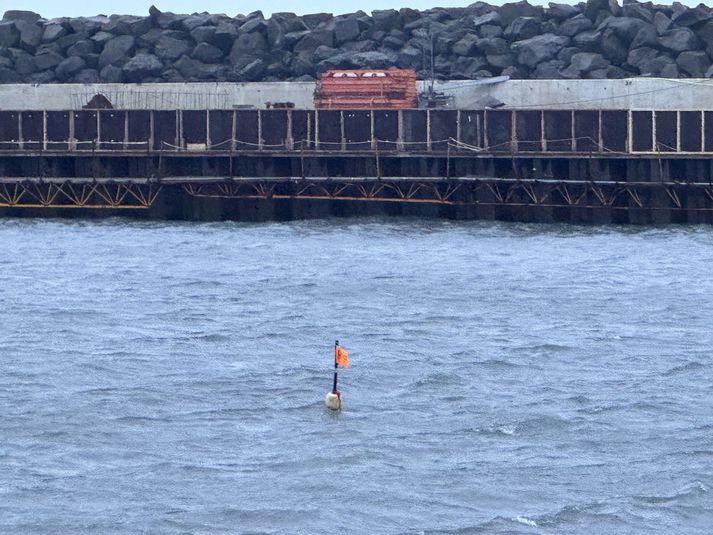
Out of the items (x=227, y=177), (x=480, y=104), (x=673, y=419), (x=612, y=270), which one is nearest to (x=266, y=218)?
(x=227, y=177)

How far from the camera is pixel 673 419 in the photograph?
1256 inches

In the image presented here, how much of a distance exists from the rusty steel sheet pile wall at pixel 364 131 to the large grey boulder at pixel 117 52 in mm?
19432

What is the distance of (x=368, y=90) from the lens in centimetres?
7888

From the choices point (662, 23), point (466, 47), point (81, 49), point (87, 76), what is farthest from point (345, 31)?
point (662, 23)

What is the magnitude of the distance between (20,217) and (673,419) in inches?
1820

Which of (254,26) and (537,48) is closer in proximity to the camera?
(537,48)

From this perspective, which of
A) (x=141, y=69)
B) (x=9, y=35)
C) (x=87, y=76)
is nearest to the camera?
(x=141, y=69)

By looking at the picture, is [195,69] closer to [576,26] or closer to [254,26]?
[254,26]

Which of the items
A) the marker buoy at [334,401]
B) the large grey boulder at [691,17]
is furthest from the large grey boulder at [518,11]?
the marker buoy at [334,401]

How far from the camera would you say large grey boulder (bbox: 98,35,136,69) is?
96.2m

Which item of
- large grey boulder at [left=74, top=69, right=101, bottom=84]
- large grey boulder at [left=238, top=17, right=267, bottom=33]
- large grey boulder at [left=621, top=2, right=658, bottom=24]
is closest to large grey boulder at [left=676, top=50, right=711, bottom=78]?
large grey boulder at [left=621, top=2, right=658, bottom=24]

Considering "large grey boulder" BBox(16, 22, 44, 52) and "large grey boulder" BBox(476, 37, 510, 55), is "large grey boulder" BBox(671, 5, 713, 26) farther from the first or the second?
"large grey boulder" BBox(16, 22, 44, 52)

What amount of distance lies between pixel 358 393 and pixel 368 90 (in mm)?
46016

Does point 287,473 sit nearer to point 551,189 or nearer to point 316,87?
point 551,189
